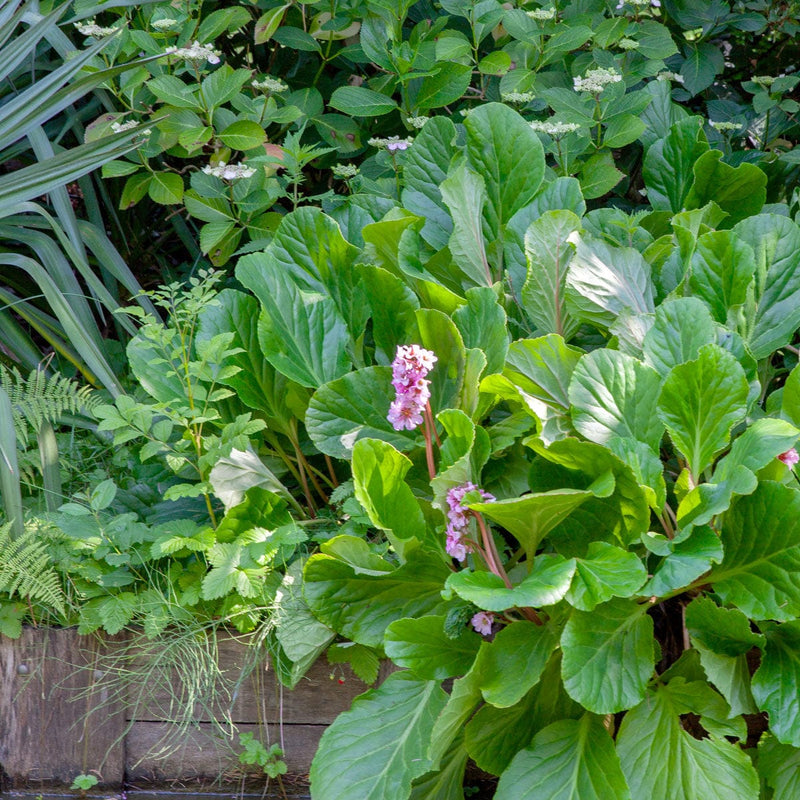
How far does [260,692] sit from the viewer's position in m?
1.89

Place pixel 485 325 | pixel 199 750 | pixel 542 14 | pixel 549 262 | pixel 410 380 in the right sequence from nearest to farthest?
pixel 410 380 < pixel 485 325 < pixel 549 262 < pixel 199 750 < pixel 542 14

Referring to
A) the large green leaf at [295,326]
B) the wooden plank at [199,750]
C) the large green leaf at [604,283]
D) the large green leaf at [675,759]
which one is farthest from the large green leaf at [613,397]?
the wooden plank at [199,750]

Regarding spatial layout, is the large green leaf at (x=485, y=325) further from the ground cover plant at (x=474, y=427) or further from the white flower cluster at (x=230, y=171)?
the white flower cluster at (x=230, y=171)

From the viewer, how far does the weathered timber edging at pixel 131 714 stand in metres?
1.90

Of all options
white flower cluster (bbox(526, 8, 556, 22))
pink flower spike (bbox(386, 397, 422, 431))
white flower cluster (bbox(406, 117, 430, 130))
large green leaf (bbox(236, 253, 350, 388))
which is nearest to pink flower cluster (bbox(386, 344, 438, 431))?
pink flower spike (bbox(386, 397, 422, 431))

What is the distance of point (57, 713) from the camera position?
1976mm

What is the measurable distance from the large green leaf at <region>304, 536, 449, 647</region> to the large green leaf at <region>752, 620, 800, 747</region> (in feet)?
1.76

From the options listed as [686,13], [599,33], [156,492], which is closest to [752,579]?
[156,492]

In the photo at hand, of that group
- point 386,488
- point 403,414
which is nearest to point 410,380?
point 403,414

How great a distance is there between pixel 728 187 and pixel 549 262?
664 mm

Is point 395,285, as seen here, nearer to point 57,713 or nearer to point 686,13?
point 57,713

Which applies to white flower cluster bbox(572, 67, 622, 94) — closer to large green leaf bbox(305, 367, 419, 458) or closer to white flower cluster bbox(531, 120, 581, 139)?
white flower cluster bbox(531, 120, 581, 139)

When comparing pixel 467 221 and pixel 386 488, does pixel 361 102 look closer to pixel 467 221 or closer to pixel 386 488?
pixel 467 221

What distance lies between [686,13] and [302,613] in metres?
2.16
